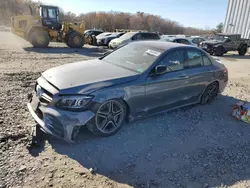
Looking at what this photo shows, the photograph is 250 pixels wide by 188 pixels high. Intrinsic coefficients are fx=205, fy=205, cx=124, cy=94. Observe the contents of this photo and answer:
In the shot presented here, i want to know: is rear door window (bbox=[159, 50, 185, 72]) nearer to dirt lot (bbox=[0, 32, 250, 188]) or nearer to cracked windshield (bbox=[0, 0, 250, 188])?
cracked windshield (bbox=[0, 0, 250, 188])

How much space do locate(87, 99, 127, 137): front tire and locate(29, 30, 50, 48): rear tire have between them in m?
12.5

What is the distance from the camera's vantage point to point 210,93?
505cm

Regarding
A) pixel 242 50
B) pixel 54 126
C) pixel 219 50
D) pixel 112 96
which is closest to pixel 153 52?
pixel 112 96

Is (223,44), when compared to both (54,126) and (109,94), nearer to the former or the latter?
(109,94)

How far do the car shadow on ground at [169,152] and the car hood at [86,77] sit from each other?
853 mm

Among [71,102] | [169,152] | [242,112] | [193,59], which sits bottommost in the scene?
[169,152]

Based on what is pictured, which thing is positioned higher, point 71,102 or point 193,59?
point 193,59

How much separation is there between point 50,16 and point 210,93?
13340 mm

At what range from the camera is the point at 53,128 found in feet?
9.48

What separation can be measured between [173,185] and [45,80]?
8.00ft

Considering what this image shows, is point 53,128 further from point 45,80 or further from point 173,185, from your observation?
point 173,185

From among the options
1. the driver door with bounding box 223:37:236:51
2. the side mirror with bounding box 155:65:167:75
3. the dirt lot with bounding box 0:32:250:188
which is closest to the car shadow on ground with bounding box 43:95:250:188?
the dirt lot with bounding box 0:32:250:188

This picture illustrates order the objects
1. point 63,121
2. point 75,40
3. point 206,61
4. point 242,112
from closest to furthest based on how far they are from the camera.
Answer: point 63,121 → point 242,112 → point 206,61 → point 75,40

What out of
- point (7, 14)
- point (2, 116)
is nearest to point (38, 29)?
point (2, 116)
